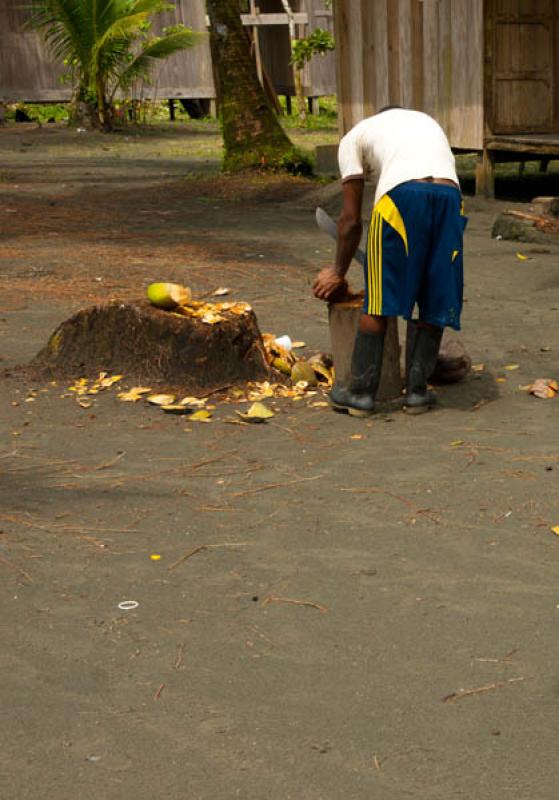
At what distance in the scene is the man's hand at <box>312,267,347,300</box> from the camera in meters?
5.64

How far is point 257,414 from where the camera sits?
5562 millimetres

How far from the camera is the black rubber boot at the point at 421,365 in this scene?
5.54 meters

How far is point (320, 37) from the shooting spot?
2319cm

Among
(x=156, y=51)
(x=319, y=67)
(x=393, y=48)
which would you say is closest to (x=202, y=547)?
(x=393, y=48)

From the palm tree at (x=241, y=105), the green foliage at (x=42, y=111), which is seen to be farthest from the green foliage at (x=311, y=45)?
the palm tree at (x=241, y=105)

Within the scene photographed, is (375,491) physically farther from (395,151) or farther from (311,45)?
(311,45)

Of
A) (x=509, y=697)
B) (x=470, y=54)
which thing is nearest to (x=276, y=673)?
(x=509, y=697)

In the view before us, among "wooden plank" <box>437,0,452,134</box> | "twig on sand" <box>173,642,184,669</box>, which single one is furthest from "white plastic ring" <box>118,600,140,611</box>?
"wooden plank" <box>437,0,452,134</box>

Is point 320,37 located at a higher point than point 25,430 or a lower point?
higher

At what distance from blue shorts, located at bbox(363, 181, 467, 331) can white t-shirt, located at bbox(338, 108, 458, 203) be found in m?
0.07

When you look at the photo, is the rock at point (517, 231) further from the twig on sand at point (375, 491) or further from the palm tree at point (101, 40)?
the palm tree at point (101, 40)

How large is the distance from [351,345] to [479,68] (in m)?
7.58

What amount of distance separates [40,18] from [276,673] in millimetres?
19573

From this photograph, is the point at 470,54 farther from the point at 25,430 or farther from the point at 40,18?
the point at 40,18
